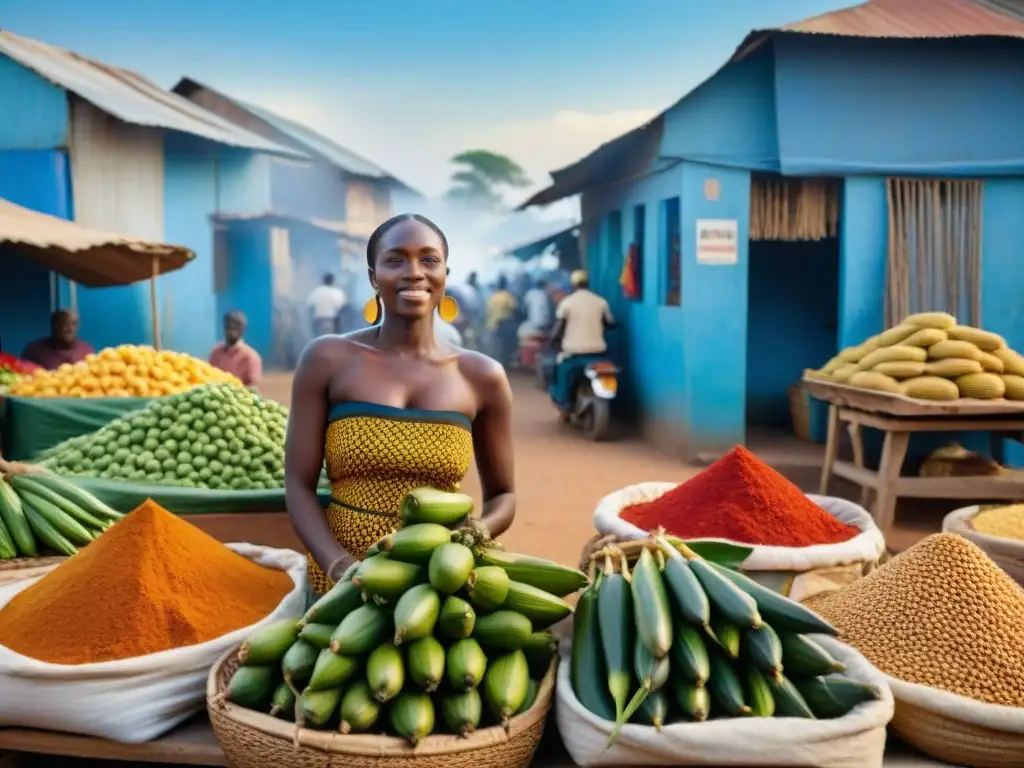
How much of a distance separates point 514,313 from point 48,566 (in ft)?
55.1

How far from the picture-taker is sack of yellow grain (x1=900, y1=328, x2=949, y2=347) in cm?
605

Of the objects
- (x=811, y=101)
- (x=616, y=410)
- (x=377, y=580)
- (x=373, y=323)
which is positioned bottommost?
(x=616, y=410)

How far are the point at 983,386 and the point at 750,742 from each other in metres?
4.79

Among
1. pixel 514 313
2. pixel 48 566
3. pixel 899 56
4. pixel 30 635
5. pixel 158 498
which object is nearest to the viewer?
pixel 30 635

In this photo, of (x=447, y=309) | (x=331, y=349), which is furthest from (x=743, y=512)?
(x=331, y=349)

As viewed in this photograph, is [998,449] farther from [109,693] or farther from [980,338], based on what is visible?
[109,693]

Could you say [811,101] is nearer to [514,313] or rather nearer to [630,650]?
[630,650]

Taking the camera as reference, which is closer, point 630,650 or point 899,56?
point 630,650

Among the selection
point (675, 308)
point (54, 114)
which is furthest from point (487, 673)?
point (54, 114)

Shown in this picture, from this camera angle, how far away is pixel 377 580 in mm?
1694

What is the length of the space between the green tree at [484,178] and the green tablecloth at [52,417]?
46.0m

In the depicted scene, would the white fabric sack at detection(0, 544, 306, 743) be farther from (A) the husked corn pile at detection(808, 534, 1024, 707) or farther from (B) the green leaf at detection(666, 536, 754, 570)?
(A) the husked corn pile at detection(808, 534, 1024, 707)

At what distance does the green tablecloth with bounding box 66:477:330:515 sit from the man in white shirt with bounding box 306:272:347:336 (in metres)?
13.7

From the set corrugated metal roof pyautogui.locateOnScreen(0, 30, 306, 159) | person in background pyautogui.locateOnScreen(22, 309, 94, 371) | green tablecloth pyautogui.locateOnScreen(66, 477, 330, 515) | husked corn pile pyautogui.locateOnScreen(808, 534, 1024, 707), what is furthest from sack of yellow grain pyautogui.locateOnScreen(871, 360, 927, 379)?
corrugated metal roof pyautogui.locateOnScreen(0, 30, 306, 159)
